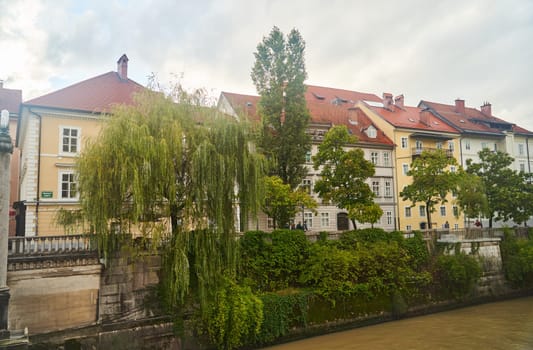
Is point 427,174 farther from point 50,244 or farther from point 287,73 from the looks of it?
point 50,244

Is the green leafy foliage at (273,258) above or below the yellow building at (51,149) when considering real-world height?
below

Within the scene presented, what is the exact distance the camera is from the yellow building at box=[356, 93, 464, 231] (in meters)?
31.6

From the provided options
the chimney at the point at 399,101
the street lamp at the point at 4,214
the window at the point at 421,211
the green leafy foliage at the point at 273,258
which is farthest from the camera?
the chimney at the point at 399,101

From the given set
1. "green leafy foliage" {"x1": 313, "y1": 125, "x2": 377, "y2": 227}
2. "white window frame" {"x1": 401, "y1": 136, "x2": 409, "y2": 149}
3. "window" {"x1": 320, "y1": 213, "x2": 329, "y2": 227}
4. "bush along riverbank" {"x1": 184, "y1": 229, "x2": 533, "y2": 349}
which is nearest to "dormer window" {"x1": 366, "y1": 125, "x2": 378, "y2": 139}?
"white window frame" {"x1": 401, "y1": 136, "x2": 409, "y2": 149}

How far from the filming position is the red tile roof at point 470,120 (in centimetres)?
3634

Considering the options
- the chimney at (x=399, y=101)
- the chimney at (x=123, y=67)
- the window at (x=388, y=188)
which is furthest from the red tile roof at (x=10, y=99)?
the chimney at (x=399, y=101)

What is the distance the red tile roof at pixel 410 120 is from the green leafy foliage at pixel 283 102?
12416 mm

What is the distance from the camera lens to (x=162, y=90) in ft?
45.5

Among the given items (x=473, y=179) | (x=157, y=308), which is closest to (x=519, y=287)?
(x=473, y=179)

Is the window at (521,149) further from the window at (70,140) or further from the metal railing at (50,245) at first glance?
the metal railing at (50,245)

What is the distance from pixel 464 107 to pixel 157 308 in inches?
1447

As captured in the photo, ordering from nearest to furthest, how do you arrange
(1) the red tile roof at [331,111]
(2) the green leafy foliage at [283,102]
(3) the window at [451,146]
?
(2) the green leafy foliage at [283,102] < (1) the red tile roof at [331,111] < (3) the window at [451,146]

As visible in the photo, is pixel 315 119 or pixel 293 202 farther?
pixel 315 119

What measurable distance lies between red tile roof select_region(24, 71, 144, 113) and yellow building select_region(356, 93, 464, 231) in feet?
64.3
